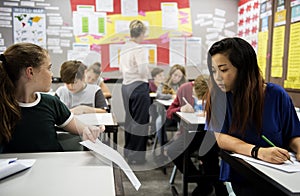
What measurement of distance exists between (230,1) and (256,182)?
4.01 metres

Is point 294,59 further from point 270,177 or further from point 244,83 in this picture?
point 270,177

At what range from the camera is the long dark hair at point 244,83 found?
1122mm

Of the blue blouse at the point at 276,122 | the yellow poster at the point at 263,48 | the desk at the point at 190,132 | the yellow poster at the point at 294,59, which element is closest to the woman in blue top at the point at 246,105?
the blue blouse at the point at 276,122

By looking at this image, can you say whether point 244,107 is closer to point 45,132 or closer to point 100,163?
point 100,163

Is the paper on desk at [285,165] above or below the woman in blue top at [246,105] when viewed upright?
below

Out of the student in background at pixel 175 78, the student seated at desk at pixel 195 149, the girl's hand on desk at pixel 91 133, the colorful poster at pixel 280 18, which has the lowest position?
the student seated at desk at pixel 195 149

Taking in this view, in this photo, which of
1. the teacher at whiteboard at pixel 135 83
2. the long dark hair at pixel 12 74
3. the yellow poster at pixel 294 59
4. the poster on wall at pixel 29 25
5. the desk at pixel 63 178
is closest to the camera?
the desk at pixel 63 178

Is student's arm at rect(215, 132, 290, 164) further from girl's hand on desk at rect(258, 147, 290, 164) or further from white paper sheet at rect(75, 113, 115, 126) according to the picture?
white paper sheet at rect(75, 113, 115, 126)

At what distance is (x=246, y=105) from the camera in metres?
1.14

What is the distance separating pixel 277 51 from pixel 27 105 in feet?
7.96

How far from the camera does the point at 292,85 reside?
8.20 ft

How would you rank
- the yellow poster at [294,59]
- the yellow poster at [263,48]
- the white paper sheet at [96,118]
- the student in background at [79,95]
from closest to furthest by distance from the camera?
1. the student in background at [79,95]
2. the white paper sheet at [96,118]
3. the yellow poster at [294,59]
4. the yellow poster at [263,48]

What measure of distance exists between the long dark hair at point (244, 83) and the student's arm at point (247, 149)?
0.07 m

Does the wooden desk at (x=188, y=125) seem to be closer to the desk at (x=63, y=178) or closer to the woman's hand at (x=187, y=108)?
the woman's hand at (x=187, y=108)
